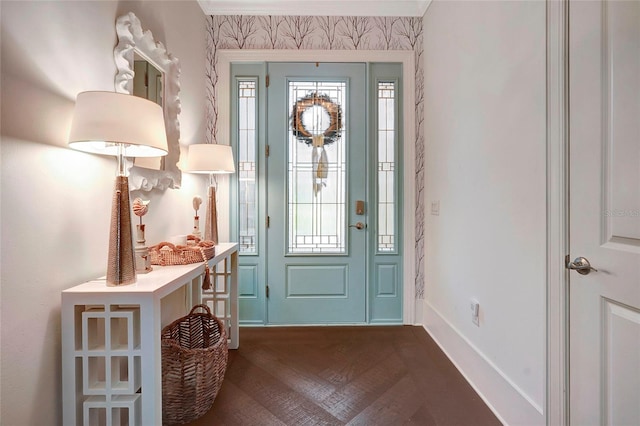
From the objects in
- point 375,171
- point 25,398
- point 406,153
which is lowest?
point 25,398

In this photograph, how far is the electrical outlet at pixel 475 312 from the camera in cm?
165

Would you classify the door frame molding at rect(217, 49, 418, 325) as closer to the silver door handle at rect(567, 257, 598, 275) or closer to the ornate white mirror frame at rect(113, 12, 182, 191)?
the ornate white mirror frame at rect(113, 12, 182, 191)

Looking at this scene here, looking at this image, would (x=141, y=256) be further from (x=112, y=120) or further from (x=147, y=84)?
(x=147, y=84)

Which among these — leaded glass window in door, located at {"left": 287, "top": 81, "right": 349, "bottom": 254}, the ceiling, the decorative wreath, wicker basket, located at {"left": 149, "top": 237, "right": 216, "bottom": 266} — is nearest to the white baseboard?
leaded glass window in door, located at {"left": 287, "top": 81, "right": 349, "bottom": 254}

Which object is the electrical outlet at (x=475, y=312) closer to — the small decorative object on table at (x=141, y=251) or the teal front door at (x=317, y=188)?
the teal front door at (x=317, y=188)

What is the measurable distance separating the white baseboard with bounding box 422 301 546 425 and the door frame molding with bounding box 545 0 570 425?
0.12 meters

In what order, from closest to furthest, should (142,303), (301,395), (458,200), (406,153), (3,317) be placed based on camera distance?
(3,317), (142,303), (301,395), (458,200), (406,153)

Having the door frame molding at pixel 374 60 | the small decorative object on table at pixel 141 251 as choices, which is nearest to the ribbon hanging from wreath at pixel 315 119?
the door frame molding at pixel 374 60

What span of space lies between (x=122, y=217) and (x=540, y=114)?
1766 millimetres

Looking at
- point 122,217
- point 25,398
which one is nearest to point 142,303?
point 122,217

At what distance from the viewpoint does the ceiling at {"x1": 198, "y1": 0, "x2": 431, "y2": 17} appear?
95.2 inches

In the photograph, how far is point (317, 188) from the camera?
2.57m

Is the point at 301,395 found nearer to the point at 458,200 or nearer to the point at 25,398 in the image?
Result: the point at 25,398

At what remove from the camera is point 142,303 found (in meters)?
1.03
